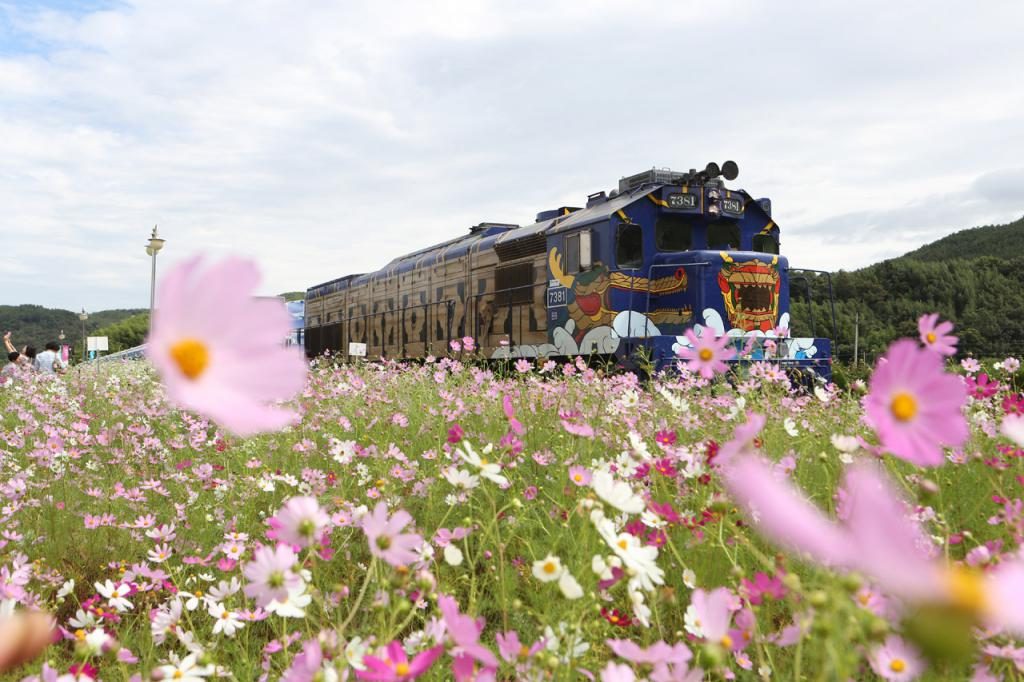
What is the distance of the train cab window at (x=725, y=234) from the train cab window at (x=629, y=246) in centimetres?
165

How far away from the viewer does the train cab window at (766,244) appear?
12828 mm

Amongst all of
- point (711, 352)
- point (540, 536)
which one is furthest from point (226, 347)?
point (540, 536)

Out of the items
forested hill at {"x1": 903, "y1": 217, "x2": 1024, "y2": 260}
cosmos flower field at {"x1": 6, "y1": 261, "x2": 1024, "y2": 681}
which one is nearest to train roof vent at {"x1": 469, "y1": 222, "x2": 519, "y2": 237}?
cosmos flower field at {"x1": 6, "y1": 261, "x2": 1024, "y2": 681}

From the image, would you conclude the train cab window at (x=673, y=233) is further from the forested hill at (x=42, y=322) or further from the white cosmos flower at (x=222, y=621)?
the forested hill at (x=42, y=322)

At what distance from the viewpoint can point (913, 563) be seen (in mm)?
481

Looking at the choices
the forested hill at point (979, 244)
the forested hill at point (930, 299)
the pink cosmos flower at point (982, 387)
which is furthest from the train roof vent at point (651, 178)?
the forested hill at point (979, 244)

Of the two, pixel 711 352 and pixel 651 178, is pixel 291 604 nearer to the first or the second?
pixel 711 352

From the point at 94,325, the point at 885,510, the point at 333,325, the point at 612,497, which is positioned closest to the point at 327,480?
the point at 612,497

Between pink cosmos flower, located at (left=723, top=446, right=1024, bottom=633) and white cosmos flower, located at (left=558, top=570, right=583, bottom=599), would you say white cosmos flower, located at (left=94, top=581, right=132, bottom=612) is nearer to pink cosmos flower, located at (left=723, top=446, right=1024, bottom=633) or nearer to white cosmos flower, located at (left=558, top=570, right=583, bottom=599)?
white cosmos flower, located at (left=558, top=570, right=583, bottom=599)

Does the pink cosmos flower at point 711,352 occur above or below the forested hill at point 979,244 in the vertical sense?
below

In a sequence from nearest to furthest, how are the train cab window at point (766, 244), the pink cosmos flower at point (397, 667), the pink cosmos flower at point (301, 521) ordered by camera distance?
the pink cosmos flower at point (397, 667)
the pink cosmos flower at point (301, 521)
the train cab window at point (766, 244)

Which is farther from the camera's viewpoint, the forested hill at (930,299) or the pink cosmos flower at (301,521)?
the forested hill at (930,299)

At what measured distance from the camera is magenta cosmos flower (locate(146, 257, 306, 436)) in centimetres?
51

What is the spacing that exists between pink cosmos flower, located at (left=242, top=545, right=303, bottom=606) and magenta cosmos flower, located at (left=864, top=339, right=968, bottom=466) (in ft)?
3.12
